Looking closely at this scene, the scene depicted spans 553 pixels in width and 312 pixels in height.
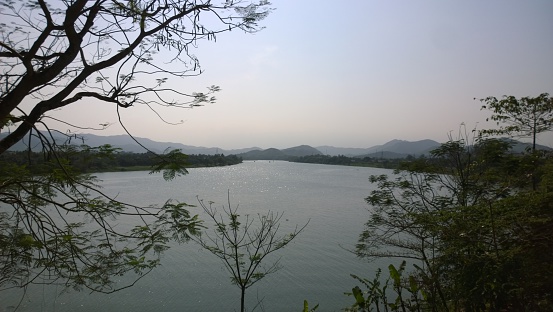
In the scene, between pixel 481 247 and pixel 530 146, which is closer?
pixel 481 247

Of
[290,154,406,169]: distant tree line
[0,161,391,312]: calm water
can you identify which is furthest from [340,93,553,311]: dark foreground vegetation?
[290,154,406,169]: distant tree line

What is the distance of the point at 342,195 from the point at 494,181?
60.1 ft

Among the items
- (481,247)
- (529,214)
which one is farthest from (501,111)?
(481,247)

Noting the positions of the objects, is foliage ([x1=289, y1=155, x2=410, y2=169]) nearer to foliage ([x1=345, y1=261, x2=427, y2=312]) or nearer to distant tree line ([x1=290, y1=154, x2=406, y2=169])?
distant tree line ([x1=290, y1=154, x2=406, y2=169])

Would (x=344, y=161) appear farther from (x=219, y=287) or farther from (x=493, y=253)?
(x=493, y=253)

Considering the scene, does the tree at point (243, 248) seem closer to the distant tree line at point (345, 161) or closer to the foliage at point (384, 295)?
the foliage at point (384, 295)

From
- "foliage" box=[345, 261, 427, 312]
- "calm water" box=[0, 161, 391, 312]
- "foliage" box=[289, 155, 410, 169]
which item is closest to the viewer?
"foliage" box=[345, 261, 427, 312]

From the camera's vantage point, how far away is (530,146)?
22.3 ft

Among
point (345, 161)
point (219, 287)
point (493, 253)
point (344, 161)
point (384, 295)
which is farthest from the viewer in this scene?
point (344, 161)

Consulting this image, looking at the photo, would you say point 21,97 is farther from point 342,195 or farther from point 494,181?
point 342,195

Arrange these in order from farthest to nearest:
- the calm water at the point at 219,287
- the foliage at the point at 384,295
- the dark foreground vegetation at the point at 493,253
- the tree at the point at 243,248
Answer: the calm water at the point at 219,287 → the tree at the point at 243,248 → the foliage at the point at 384,295 → the dark foreground vegetation at the point at 493,253

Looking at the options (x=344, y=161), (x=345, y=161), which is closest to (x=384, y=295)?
(x=345, y=161)

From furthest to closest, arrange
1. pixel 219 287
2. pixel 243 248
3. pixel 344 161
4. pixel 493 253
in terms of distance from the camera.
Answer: pixel 344 161 < pixel 243 248 < pixel 219 287 < pixel 493 253

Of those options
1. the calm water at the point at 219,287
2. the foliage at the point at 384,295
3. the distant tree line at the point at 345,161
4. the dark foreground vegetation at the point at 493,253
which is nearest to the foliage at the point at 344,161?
the distant tree line at the point at 345,161
